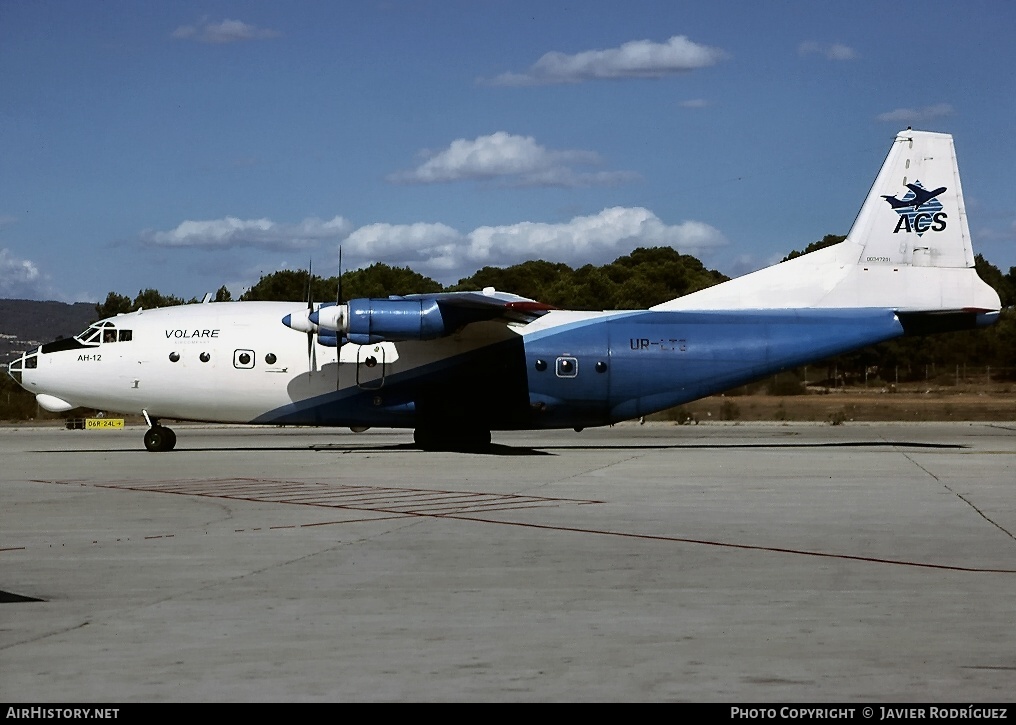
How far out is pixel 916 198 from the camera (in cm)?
3297

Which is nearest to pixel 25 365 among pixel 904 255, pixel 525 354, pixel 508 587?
pixel 525 354

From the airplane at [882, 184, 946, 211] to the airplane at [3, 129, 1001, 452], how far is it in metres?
0.20

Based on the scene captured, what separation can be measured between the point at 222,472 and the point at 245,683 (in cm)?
1860

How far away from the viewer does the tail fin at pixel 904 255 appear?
32.7 metres

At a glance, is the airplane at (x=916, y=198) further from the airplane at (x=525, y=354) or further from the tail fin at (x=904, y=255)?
the airplane at (x=525, y=354)

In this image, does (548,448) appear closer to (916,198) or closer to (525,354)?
(525,354)

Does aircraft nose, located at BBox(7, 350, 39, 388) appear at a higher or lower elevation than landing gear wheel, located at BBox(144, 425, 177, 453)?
higher

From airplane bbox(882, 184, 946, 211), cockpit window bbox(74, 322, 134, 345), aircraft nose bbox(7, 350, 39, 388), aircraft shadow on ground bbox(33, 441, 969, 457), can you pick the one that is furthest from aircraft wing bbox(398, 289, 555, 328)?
airplane bbox(882, 184, 946, 211)

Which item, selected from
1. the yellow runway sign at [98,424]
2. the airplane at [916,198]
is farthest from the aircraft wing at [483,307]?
the yellow runway sign at [98,424]

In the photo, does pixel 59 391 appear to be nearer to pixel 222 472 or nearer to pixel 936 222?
pixel 222 472

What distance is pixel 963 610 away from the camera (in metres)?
10.2

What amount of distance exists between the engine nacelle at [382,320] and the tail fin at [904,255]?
7.96m

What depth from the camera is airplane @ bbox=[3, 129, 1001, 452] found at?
32219mm

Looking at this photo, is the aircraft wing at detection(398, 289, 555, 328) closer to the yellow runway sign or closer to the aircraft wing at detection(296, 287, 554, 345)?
the aircraft wing at detection(296, 287, 554, 345)
